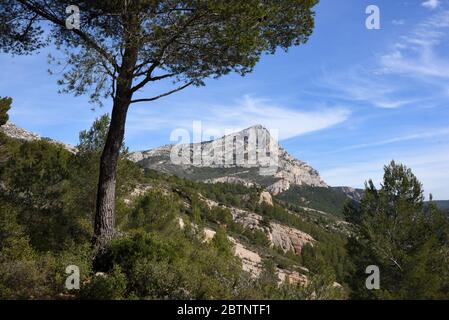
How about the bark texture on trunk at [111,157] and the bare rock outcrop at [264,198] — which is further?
the bare rock outcrop at [264,198]

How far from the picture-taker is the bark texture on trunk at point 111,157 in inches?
359

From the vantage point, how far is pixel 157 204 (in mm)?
A: 21859

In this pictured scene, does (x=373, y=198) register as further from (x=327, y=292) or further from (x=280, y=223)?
(x=280, y=223)

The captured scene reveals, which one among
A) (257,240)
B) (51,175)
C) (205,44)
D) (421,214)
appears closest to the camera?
(205,44)

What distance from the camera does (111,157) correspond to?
364 inches

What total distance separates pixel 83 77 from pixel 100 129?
1089cm

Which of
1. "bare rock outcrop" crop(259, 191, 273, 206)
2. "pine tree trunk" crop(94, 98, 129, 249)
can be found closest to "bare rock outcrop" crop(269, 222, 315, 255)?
"bare rock outcrop" crop(259, 191, 273, 206)

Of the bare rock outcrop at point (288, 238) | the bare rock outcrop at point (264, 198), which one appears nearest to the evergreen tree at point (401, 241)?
the bare rock outcrop at point (288, 238)

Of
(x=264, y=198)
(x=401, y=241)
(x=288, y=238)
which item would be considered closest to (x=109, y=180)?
(x=401, y=241)

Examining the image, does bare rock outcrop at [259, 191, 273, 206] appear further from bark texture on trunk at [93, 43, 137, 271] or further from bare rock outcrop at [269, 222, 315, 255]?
bark texture on trunk at [93, 43, 137, 271]

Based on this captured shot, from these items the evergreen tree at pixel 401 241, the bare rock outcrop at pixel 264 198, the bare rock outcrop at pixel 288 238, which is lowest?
the bare rock outcrop at pixel 288 238

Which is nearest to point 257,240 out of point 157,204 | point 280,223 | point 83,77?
point 280,223

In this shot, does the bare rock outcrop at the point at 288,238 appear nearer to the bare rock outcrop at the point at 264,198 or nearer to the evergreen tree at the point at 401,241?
the bare rock outcrop at the point at 264,198
